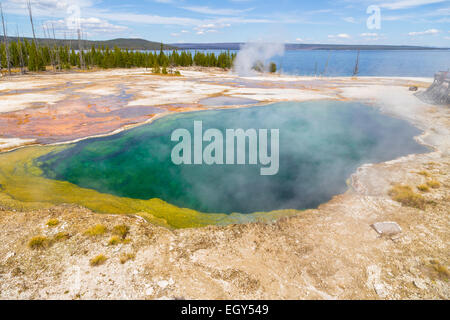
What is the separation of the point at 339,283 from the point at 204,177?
8216 mm

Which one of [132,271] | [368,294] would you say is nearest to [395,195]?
[368,294]

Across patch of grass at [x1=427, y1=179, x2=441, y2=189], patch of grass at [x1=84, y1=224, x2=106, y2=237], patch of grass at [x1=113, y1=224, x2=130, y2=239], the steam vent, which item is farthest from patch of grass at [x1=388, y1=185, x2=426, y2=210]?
the steam vent

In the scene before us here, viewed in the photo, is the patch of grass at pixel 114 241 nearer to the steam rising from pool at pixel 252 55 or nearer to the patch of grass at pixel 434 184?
the patch of grass at pixel 434 184

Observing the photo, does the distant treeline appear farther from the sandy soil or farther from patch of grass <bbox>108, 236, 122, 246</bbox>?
patch of grass <bbox>108, 236, 122, 246</bbox>

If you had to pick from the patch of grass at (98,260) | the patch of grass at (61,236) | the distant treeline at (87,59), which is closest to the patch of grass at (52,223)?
the patch of grass at (61,236)

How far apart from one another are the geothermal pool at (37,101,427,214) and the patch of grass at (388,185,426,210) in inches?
80.2

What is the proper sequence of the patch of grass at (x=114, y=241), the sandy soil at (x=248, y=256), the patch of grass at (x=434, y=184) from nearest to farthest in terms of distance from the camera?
the sandy soil at (x=248, y=256), the patch of grass at (x=114, y=241), the patch of grass at (x=434, y=184)

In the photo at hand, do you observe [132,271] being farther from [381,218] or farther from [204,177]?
[381,218]

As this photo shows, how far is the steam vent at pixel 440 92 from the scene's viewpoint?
28445 millimetres

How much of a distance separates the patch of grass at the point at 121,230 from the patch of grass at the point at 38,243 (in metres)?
1.82

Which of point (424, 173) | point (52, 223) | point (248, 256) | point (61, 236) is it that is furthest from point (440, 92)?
point (52, 223)

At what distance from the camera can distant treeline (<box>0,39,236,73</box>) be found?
6494cm

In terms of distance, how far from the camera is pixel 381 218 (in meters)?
8.80

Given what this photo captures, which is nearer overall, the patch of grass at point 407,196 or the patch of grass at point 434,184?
the patch of grass at point 407,196
